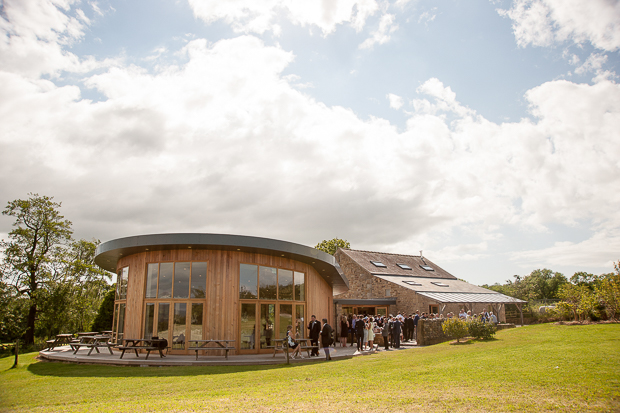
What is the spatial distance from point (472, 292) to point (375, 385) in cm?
2497

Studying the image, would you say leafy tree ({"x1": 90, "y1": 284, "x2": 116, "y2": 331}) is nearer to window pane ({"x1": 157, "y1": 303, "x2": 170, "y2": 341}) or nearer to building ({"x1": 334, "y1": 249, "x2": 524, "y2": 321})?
window pane ({"x1": 157, "y1": 303, "x2": 170, "y2": 341})

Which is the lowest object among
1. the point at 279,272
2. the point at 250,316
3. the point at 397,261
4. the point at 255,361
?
the point at 255,361

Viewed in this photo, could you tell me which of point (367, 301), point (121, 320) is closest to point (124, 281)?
point (121, 320)

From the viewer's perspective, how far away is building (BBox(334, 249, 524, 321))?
2430 centimetres

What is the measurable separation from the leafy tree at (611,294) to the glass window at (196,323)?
19542mm

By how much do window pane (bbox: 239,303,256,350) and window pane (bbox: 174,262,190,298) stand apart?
1972mm

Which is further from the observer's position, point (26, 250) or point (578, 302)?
point (26, 250)

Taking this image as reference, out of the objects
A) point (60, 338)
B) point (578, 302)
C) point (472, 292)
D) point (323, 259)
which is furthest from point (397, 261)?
point (60, 338)

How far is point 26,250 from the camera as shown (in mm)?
24047

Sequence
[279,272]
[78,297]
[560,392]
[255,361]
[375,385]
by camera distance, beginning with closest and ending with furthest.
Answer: [560,392] → [375,385] → [255,361] → [279,272] → [78,297]

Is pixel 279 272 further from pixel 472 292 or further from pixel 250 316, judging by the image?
pixel 472 292

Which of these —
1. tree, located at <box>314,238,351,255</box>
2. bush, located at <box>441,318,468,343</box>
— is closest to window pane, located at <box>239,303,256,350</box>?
bush, located at <box>441,318,468,343</box>

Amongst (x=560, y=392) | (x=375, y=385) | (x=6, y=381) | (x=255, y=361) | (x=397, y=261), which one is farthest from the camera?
(x=397, y=261)

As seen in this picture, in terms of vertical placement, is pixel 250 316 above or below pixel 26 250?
below
